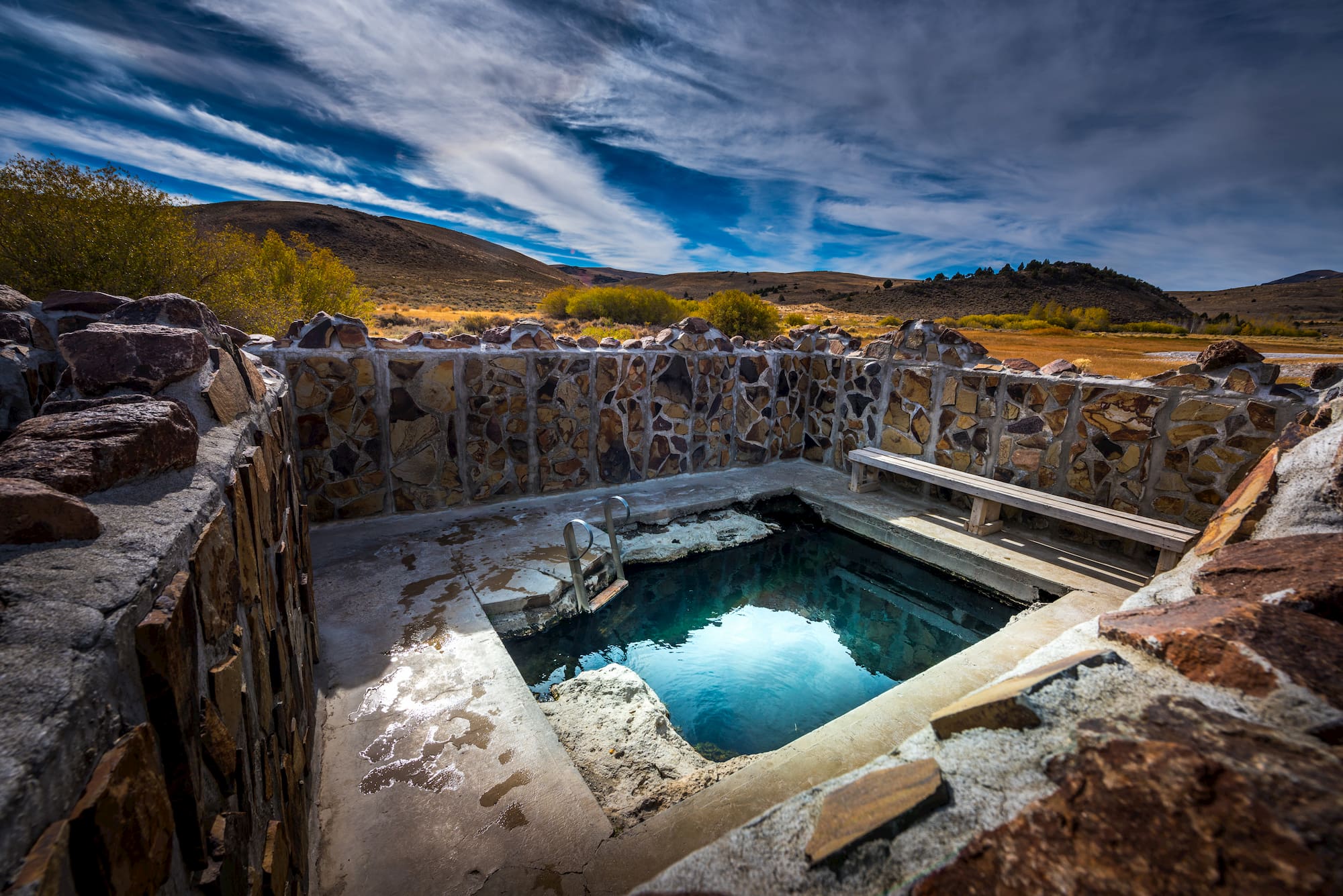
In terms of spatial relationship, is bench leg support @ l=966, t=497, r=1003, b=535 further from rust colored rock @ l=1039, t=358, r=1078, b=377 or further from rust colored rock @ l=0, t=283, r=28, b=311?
rust colored rock @ l=0, t=283, r=28, b=311

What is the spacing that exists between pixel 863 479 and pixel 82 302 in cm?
630

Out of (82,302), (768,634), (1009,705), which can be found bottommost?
(768,634)

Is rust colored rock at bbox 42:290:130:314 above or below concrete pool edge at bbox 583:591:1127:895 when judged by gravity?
above

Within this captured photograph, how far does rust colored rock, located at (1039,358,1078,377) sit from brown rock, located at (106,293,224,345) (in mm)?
6131

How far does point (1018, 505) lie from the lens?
16.3ft

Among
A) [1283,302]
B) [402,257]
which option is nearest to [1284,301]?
[1283,302]

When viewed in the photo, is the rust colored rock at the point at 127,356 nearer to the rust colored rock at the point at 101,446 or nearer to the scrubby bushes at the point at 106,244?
the rust colored rock at the point at 101,446

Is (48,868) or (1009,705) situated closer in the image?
(48,868)

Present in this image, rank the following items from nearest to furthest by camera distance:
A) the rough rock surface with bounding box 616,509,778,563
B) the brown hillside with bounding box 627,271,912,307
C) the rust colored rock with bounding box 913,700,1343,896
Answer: the rust colored rock with bounding box 913,700,1343,896 < the rough rock surface with bounding box 616,509,778,563 < the brown hillside with bounding box 627,271,912,307

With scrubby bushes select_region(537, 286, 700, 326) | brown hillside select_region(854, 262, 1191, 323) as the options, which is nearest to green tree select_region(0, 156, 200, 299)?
scrubby bushes select_region(537, 286, 700, 326)

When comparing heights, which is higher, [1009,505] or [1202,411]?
[1202,411]

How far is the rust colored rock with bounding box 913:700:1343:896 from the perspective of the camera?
25.6 inches

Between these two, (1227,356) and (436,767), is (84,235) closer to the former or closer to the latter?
(436,767)

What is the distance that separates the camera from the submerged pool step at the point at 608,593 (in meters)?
4.21
